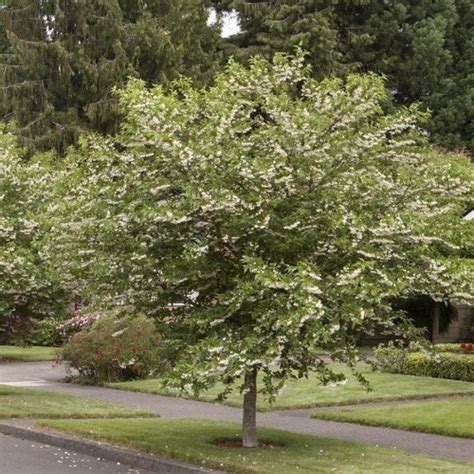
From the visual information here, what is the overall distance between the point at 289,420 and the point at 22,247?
202 inches

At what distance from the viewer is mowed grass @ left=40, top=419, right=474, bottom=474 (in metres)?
10.9

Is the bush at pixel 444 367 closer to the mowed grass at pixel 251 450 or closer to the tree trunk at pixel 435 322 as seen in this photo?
the tree trunk at pixel 435 322

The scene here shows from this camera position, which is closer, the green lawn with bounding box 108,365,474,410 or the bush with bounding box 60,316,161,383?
the green lawn with bounding box 108,365,474,410

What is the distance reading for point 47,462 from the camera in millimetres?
11898

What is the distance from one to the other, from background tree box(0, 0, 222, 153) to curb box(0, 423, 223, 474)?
1156 inches

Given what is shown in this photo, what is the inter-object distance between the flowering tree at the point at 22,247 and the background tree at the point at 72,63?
24.9 meters

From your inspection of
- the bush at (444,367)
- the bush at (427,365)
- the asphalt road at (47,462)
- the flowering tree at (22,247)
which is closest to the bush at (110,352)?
the flowering tree at (22,247)

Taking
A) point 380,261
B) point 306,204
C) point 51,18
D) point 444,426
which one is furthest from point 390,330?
point 51,18

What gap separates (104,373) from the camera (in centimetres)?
2227

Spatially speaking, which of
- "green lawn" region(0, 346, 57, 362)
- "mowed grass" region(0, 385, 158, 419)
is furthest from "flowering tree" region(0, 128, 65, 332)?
"green lawn" region(0, 346, 57, 362)

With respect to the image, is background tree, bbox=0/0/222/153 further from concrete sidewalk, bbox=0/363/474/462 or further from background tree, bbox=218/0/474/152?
concrete sidewalk, bbox=0/363/474/462

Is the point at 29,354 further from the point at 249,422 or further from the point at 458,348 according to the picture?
the point at 249,422

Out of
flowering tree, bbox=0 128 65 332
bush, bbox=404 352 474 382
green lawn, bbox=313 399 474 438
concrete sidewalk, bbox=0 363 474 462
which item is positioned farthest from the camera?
bush, bbox=404 352 474 382

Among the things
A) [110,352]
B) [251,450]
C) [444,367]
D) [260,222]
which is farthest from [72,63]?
[260,222]
